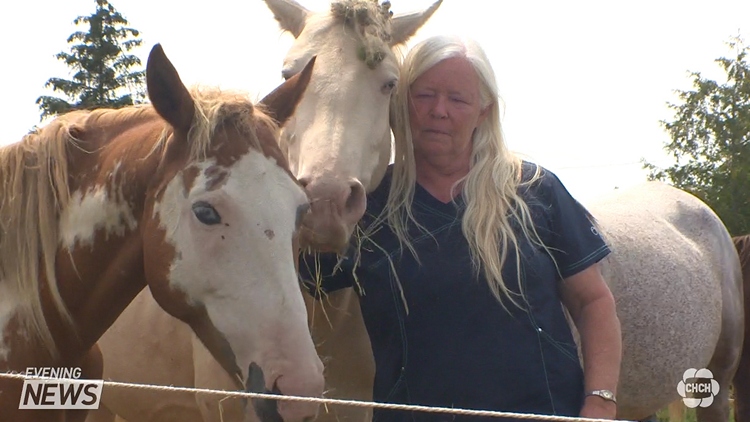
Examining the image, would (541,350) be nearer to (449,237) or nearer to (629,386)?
(449,237)

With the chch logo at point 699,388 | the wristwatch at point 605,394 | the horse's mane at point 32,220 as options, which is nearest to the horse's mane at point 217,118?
the horse's mane at point 32,220

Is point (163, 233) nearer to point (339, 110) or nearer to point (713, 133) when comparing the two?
point (339, 110)

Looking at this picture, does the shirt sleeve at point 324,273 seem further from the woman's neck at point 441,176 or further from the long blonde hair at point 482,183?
the woman's neck at point 441,176

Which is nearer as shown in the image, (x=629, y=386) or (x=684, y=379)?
(x=629, y=386)

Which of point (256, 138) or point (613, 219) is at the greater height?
point (256, 138)

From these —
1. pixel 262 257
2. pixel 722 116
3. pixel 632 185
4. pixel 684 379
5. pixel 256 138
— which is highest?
pixel 256 138

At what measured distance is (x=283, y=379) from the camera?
2148 millimetres

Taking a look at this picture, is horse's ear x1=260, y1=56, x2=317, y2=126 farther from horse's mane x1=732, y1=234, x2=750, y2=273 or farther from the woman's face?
horse's mane x1=732, y1=234, x2=750, y2=273

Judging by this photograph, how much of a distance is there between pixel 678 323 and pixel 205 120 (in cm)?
329

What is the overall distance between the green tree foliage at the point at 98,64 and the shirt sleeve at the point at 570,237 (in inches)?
741

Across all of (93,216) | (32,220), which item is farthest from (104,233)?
(32,220)

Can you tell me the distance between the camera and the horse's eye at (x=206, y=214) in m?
2.25

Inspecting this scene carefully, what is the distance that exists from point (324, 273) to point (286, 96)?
76 cm

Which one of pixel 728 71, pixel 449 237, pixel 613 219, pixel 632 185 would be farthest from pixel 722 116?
pixel 449 237
